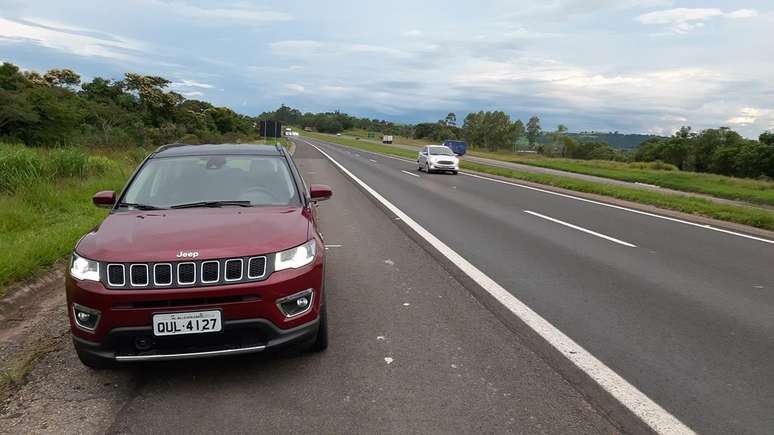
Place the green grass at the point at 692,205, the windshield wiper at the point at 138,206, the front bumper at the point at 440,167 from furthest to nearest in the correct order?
the front bumper at the point at 440,167
the green grass at the point at 692,205
the windshield wiper at the point at 138,206

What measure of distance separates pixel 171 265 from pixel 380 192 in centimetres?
1371

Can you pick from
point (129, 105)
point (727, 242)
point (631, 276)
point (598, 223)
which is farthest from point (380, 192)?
point (129, 105)

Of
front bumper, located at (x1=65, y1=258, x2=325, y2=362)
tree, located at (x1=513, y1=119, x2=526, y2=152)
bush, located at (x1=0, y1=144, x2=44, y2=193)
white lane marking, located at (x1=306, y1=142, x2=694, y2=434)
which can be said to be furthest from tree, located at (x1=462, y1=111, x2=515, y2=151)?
front bumper, located at (x1=65, y1=258, x2=325, y2=362)

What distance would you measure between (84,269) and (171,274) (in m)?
0.62

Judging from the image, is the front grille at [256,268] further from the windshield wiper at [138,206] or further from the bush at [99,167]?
the bush at [99,167]

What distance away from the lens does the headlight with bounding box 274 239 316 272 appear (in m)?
3.54

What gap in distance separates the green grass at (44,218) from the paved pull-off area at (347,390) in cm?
137

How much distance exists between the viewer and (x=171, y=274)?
3.31 metres

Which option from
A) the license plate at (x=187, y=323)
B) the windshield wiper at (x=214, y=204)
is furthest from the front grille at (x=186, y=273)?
the windshield wiper at (x=214, y=204)

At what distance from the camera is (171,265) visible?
3.31m

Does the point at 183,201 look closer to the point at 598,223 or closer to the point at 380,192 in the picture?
the point at 598,223

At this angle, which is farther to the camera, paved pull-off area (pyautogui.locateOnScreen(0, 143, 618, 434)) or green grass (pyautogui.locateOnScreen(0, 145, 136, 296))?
green grass (pyautogui.locateOnScreen(0, 145, 136, 296))

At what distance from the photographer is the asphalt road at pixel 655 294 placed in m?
3.61

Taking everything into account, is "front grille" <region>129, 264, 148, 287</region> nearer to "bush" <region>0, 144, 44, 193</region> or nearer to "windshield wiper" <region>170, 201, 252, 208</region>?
"windshield wiper" <region>170, 201, 252, 208</region>
